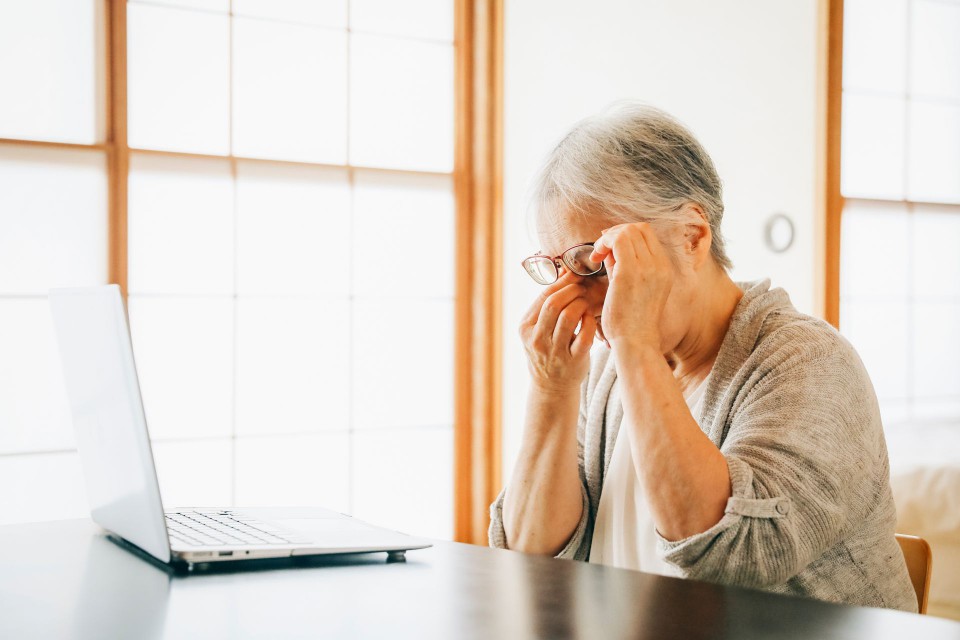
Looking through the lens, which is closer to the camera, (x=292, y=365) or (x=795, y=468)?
(x=795, y=468)

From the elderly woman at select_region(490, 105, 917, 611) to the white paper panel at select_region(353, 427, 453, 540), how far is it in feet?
6.68

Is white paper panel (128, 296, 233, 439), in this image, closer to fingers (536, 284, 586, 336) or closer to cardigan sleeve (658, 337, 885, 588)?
fingers (536, 284, 586, 336)

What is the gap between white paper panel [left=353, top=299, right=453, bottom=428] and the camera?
3.60 metres

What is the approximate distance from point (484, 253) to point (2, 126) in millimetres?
1678

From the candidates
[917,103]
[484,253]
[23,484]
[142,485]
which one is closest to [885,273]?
[917,103]

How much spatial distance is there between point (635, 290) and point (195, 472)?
2.36m

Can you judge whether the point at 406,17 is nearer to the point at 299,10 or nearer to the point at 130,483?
the point at 299,10

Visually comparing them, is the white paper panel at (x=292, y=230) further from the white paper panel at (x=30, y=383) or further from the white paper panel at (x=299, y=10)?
the white paper panel at (x=30, y=383)

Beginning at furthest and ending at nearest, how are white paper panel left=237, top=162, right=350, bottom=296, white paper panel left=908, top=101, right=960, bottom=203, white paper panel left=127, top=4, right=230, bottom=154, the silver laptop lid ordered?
white paper panel left=908, top=101, right=960, bottom=203, white paper panel left=237, top=162, right=350, bottom=296, white paper panel left=127, top=4, right=230, bottom=154, the silver laptop lid

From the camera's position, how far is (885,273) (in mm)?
4148

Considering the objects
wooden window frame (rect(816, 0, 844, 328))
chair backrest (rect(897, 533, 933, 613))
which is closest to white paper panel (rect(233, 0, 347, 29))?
wooden window frame (rect(816, 0, 844, 328))

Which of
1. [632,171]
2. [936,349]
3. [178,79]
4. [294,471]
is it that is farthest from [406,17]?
[936,349]

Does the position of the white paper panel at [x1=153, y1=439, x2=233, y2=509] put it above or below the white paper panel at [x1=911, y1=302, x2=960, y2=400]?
below

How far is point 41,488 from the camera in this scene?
301 cm
